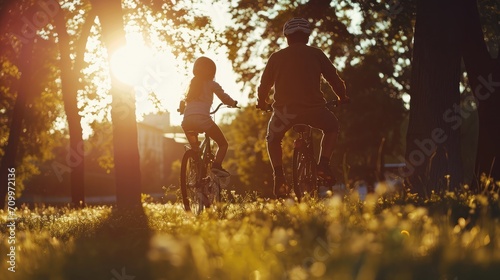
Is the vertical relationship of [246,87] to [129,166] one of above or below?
above

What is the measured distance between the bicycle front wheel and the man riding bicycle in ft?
4.82

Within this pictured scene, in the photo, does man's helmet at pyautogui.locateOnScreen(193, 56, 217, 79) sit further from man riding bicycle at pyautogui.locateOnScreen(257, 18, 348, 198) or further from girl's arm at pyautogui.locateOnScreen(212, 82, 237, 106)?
man riding bicycle at pyautogui.locateOnScreen(257, 18, 348, 198)

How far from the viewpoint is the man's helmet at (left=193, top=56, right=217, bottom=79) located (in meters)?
10.6

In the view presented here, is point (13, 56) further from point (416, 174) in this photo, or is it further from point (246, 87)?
point (416, 174)

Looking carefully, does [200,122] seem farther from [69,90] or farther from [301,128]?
[69,90]

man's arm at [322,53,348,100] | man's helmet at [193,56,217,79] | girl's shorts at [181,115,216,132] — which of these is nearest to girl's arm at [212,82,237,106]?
man's helmet at [193,56,217,79]

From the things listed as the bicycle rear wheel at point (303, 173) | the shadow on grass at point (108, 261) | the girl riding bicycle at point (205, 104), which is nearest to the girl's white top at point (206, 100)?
the girl riding bicycle at point (205, 104)

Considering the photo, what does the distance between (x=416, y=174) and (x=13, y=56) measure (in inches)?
801

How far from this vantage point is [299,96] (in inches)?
366

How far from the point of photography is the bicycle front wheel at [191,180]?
419 inches

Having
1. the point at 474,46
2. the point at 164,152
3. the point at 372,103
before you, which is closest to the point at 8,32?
the point at 474,46

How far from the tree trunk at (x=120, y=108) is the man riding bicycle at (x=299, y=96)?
5.77 meters

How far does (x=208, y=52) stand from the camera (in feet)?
84.4

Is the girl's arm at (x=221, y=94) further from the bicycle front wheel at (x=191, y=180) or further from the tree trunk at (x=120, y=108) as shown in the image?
the tree trunk at (x=120, y=108)
